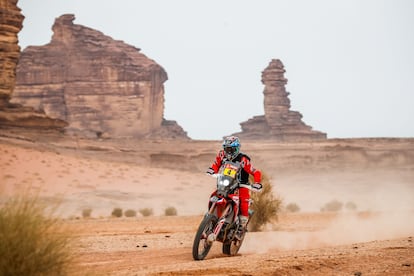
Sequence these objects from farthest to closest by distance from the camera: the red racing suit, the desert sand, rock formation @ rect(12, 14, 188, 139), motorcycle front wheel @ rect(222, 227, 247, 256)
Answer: rock formation @ rect(12, 14, 188, 139), motorcycle front wheel @ rect(222, 227, 247, 256), the red racing suit, the desert sand

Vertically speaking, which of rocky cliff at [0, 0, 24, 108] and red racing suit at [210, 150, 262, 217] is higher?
rocky cliff at [0, 0, 24, 108]

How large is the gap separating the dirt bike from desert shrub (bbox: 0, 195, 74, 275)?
378cm

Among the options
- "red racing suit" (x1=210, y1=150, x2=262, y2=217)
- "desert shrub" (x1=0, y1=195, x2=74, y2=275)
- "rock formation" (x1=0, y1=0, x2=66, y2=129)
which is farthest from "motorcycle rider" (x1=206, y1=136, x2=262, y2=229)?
"rock formation" (x1=0, y1=0, x2=66, y2=129)

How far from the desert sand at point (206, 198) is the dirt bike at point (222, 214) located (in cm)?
32

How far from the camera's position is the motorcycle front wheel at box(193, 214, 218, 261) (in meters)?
10.3

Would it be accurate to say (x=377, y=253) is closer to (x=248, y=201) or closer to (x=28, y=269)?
(x=248, y=201)

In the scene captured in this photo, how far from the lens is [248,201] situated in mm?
11188

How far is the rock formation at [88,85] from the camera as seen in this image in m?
91.8

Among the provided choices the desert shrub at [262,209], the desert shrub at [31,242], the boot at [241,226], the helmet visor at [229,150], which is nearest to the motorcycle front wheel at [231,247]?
the boot at [241,226]

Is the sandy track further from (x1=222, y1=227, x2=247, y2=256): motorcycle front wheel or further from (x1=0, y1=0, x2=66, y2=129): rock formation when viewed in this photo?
(x1=0, y1=0, x2=66, y2=129): rock formation

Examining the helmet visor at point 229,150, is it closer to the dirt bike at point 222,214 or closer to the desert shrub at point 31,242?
the dirt bike at point 222,214

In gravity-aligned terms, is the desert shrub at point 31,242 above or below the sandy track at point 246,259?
above

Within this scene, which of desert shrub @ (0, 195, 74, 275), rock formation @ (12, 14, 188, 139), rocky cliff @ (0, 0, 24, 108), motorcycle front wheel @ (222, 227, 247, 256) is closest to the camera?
desert shrub @ (0, 195, 74, 275)

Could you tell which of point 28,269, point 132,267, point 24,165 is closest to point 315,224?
point 132,267
